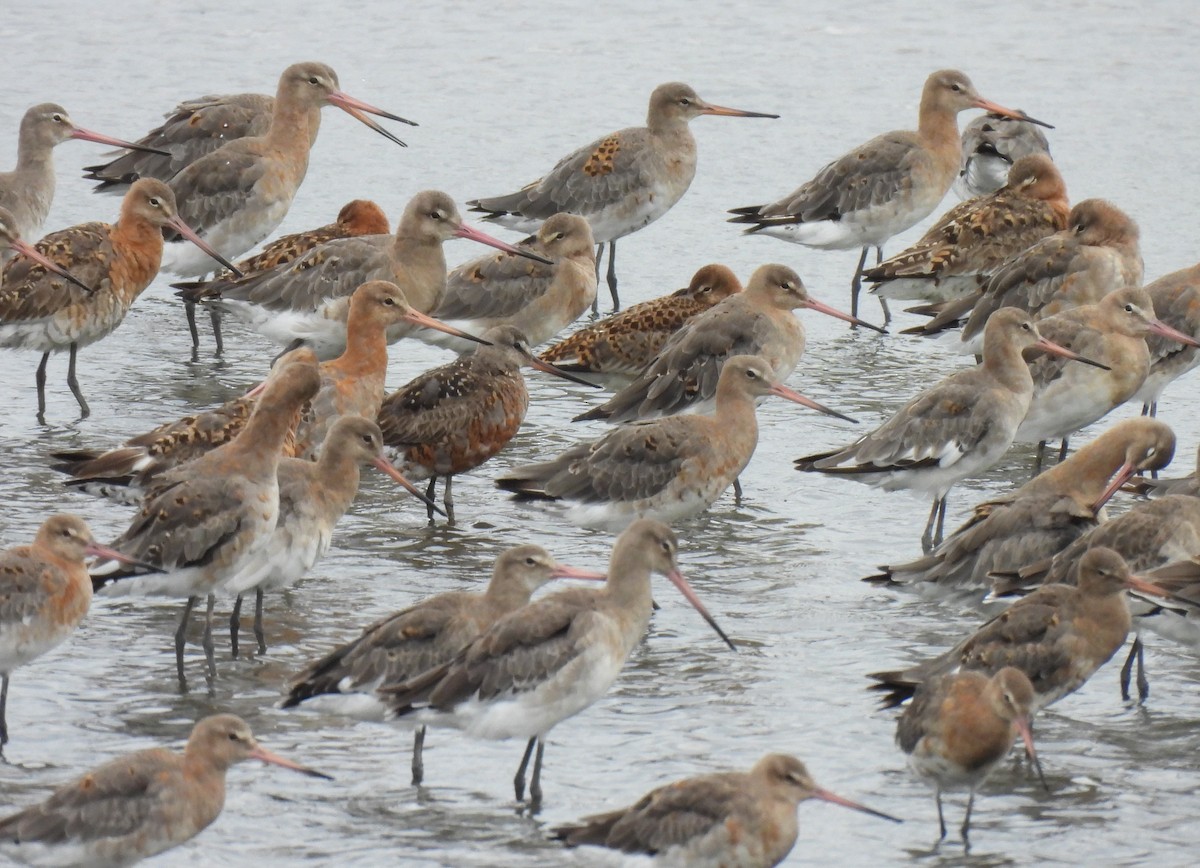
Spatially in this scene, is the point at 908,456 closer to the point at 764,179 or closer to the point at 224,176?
the point at 224,176

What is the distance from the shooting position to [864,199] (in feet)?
46.7

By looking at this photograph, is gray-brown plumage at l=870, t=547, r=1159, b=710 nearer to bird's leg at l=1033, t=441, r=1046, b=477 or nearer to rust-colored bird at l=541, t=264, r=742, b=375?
bird's leg at l=1033, t=441, r=1046, b=477

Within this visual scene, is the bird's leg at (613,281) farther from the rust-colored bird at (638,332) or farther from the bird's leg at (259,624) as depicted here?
the bird's leg at (259,624)

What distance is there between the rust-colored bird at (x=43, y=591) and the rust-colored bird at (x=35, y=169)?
620 centimetres

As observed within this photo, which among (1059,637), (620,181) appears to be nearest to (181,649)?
(1059,637)

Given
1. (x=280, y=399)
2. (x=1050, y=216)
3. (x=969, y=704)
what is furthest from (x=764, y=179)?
(x=969, y=704)

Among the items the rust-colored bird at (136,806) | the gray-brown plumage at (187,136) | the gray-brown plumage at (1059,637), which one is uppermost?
the gray-brown plumage at (187,136)

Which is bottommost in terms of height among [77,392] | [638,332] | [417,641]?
[77,392]

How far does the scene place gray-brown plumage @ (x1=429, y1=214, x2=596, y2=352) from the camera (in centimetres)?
1278

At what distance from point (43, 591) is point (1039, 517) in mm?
4217

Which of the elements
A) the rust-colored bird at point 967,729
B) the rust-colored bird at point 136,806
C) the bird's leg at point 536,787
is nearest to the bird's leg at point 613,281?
the bird's leg at point 536,787

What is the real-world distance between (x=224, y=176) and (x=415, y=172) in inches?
124

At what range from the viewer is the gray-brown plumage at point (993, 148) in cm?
1570

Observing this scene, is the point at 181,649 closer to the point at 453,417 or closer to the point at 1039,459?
the point at 453,417
